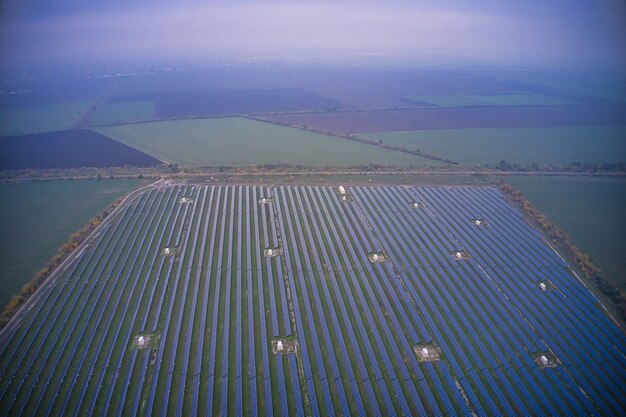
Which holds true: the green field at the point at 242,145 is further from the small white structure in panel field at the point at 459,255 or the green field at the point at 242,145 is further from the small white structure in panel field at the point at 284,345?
the small white structure in panel field at the point at 284,345

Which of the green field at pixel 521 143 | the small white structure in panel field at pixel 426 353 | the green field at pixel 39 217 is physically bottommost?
the small white structure in panel field at pixel 426 353

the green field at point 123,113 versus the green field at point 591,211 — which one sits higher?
the green field at point 123,113

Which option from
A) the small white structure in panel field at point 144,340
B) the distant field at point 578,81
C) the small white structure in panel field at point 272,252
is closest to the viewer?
the small white structure in panel field at point 144,340

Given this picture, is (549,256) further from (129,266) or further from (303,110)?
(303,110)

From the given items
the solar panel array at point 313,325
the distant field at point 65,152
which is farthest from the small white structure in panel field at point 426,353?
the distant field at point 65,152

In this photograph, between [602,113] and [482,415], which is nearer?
[482,415]

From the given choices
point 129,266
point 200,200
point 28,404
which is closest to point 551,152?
point 200,200

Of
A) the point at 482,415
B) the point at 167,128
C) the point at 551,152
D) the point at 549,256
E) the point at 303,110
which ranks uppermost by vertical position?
the point at 303,110
